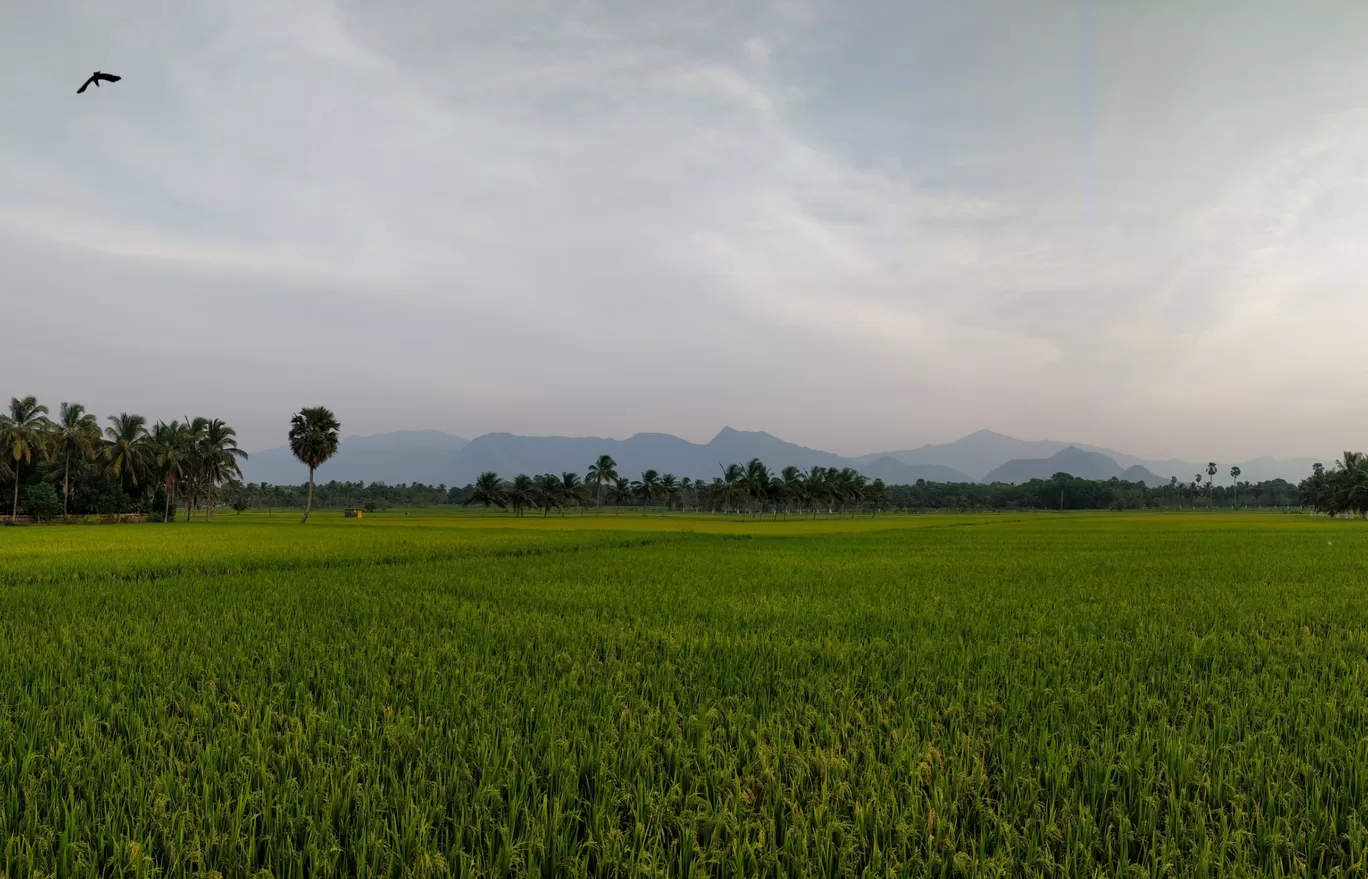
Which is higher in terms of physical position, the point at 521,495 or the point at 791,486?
the point at 791,486

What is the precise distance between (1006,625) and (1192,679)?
10.4ft

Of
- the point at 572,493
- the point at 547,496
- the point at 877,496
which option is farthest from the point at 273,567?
the point at 877,496

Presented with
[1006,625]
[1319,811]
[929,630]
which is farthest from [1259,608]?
[1319,811]

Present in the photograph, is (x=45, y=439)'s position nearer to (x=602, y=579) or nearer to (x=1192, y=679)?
(x=602, y=579)

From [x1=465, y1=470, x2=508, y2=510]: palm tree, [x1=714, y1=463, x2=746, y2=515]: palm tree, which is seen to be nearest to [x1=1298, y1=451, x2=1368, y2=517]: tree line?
[x1=714, y1=463, x2=746, y2=515]: palm tree

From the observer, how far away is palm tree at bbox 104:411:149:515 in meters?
61.7

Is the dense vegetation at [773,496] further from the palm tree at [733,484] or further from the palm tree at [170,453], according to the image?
the palm tree at [170,453]

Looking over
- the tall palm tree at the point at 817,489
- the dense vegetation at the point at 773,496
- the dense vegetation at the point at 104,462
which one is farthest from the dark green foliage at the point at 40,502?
the tall palm tree at the point at 817,489

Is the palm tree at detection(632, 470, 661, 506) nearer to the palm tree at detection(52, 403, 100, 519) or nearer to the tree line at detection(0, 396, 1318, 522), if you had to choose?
the tree line at detection(0, 396, 1318, 522)

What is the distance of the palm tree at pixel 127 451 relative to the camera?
61.7m

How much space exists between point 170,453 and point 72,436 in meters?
7.41

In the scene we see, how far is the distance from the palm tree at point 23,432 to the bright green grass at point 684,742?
62.9 m

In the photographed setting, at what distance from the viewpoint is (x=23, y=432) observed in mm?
54969

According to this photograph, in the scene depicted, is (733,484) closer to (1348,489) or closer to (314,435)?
(314,435)
